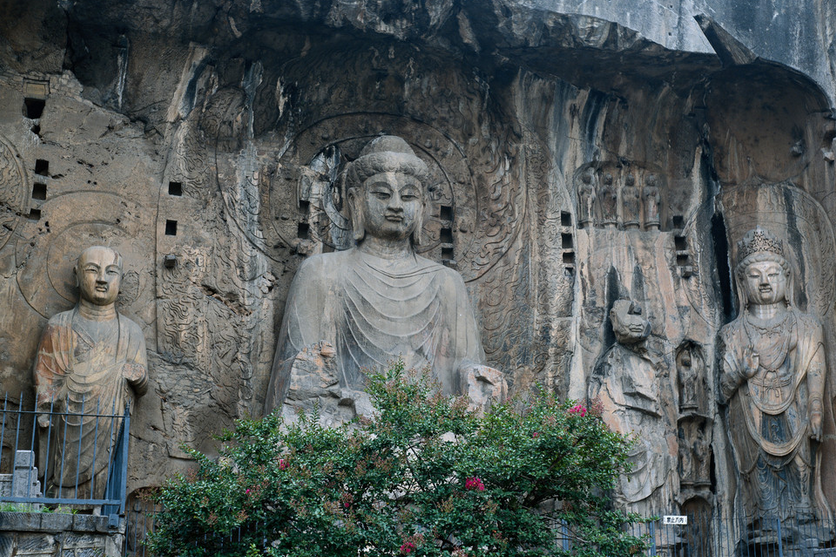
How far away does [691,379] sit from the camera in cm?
1345

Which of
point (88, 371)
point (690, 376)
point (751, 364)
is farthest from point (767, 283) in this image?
point (88, 371)

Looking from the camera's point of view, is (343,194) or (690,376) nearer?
(690,376)

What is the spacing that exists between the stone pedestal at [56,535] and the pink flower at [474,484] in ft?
8.58

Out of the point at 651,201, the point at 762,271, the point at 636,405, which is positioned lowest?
the point at 636,405

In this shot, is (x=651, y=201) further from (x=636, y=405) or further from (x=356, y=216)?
(x=356, y=216)

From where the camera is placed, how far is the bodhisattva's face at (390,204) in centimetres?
1289

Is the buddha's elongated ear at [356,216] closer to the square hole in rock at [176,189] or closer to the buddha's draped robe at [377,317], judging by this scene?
the buddha's draped robe at [377,317]

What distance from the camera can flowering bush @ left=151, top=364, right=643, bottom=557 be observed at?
28.9ft

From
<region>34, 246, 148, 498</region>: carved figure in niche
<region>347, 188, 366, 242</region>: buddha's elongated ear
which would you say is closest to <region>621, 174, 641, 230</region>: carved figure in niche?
<region>347, 188, 366, 242</region>: buddha's elongated ear

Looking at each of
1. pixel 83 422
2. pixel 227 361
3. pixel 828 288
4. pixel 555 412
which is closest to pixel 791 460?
pixel 828 288

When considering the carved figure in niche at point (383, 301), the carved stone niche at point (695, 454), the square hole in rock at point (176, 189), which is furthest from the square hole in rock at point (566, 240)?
the square hole in rock at point (176, 189)

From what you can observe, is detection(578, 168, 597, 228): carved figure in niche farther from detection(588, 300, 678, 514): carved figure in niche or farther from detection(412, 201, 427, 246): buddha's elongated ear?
detection(412, 201, 427, 246): buddha's elongated ear

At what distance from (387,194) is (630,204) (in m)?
2.95

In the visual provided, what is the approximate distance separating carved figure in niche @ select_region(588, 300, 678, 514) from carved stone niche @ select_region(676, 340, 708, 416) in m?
0.38
